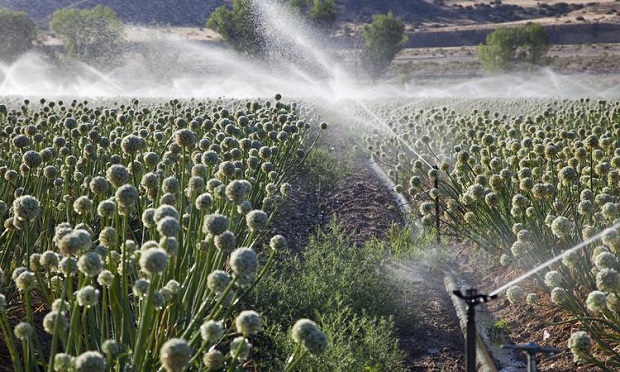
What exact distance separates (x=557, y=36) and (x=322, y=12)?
4880 cm

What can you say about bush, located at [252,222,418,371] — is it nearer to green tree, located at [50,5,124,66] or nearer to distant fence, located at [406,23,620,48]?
green tree, located at [50,5,124,66]

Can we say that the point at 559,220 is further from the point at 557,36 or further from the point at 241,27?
the point at 557,36

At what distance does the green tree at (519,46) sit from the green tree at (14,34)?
123 feet

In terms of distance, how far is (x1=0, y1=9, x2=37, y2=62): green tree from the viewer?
209 feet

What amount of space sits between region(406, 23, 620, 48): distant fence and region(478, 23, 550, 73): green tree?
30.4 meters

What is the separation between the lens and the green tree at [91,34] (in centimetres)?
6569

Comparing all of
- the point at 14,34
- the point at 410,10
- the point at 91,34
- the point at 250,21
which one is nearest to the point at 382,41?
the point at 250,21

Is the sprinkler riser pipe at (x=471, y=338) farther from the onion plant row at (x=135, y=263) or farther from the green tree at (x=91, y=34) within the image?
the green tree at (x=91, y=34)

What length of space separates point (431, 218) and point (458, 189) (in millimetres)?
433

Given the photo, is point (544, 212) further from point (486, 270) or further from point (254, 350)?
point (254, 350)

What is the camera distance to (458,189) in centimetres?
729

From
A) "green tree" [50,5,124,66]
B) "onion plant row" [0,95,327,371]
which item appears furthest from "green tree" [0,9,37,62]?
"onion plant row" [0,95,327,371]

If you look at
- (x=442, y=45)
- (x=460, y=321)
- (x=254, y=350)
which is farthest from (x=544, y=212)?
(x=442, y=45)

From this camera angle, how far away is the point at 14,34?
64.7m
